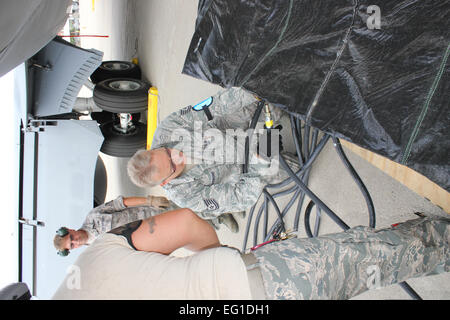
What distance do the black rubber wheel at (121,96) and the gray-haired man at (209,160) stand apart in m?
1.48

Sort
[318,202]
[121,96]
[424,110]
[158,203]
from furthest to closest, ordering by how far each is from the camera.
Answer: [121,96]
[158,203]
[318,202]
[424,110]

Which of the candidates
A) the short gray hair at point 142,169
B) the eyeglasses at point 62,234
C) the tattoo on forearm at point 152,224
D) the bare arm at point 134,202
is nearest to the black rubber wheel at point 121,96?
the bare arm at point 134,202

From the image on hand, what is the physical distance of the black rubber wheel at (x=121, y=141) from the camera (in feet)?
12.6

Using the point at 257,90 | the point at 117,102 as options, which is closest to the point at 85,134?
the point at 117,102

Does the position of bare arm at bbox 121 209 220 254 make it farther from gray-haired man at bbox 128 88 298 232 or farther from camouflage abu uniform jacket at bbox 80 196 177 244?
camouflage abu uniform jacket at bbox 80 196 177 244

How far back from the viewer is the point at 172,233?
128cm

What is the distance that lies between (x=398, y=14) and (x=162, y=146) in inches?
64.7

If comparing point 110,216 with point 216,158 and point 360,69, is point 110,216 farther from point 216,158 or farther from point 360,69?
point 360,69

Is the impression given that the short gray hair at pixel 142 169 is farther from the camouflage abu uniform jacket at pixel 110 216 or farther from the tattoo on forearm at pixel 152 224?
the camouflage abu uniform jacket at pixel 110 216

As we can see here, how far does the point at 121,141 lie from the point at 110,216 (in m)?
1.18

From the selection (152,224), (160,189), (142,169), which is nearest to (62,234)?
(142,169)

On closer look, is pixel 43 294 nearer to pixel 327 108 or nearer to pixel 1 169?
pixel 1 169

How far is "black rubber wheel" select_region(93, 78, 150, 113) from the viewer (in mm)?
3658

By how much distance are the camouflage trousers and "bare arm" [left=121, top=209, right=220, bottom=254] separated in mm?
311
